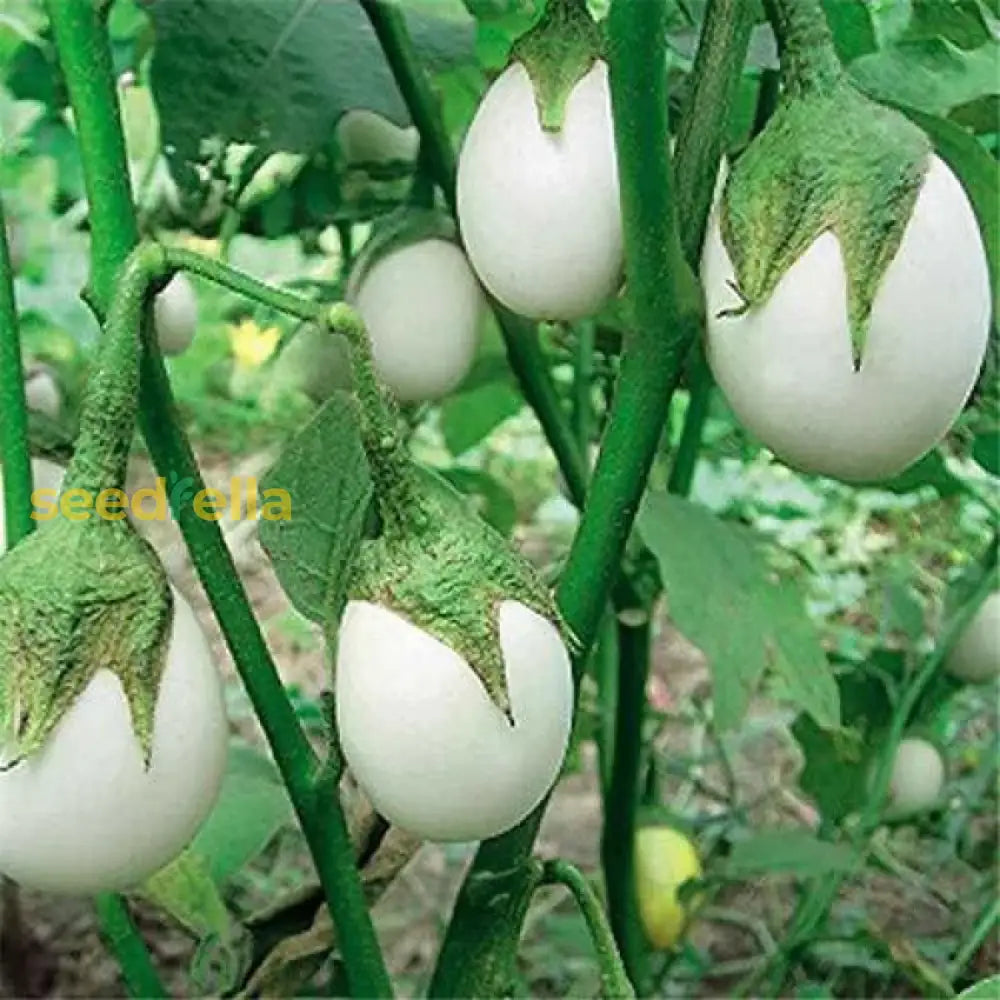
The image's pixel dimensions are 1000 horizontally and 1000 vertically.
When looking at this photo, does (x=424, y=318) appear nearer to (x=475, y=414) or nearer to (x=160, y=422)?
(x=160, y=422)

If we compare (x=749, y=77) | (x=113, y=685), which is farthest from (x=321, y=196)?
(x=113, y=685)

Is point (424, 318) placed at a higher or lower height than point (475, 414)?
higher

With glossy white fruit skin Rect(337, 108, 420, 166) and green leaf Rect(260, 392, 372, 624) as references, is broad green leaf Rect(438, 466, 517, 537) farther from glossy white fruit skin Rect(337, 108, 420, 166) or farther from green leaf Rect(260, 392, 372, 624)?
green leaf Rect(260, 392, 372, 624)

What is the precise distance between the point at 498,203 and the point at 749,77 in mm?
359

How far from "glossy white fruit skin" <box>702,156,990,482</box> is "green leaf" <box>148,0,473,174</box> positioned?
0.36 metres

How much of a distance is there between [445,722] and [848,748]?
1.96 feet

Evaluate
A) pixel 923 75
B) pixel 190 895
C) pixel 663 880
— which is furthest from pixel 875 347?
pixel 663 880

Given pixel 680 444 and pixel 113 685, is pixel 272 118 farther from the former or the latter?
pixel 113 685

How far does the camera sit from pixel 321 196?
2.98 feet

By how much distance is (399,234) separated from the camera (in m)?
0.70

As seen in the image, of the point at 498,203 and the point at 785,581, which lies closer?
the point at 498,203

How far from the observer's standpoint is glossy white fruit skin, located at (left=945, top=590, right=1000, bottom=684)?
110 cm

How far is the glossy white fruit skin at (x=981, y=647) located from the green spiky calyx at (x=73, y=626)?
690mm

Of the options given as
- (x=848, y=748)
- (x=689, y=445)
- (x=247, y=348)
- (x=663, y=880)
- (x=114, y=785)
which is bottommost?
(x=247, y=348)
